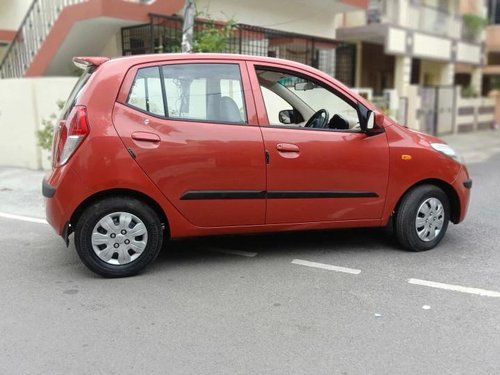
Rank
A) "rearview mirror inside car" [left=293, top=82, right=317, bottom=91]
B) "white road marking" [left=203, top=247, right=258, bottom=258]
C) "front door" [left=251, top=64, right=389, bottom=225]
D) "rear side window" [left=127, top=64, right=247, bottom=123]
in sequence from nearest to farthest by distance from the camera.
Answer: "rear side window" [left=127, top=64, right=247, bottom=123] → "front door" [left=251, top=64, right=389, bottom=225] → "rearview mirror inside car" [left=293, top=82, right=317, bottom=91] → "white road marking" [left=203, top=247, right=258, bottom=258]

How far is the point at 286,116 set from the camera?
5.11m

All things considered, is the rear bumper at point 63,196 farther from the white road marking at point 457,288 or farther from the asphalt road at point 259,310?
the white road marking at point 457,288

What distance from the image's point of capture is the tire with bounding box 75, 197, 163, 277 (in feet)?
14.2

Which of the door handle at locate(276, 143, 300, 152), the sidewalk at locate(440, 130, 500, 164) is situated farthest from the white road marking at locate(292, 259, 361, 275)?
the sidewalk at locate(440, 130, 500, 164)

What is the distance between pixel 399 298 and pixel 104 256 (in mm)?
2360

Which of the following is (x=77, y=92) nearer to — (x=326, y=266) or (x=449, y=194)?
(x=326, y=266)

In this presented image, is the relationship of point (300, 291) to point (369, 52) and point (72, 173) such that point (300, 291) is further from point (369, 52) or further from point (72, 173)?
point (369, 52)

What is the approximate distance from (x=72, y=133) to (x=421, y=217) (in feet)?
10.6

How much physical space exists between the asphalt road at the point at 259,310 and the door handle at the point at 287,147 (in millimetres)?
1042

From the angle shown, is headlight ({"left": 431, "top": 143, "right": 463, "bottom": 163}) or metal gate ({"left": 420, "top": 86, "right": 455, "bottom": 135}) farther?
metal gate ({"left": 420, "top": 86, "right": 455, "bottom": 135})

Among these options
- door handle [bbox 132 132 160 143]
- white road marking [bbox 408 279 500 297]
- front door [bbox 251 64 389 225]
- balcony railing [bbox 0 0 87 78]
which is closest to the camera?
white road marking [bbox 408 279 500 297]

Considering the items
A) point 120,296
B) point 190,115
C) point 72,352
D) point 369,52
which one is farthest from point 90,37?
point 369,52

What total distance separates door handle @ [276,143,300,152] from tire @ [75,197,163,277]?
3.87 ft

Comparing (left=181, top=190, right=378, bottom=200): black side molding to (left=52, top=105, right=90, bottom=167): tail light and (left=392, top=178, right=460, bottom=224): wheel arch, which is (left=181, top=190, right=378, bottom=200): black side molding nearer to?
(left=392, top=178, right=460, bottom=224): wheel arch
